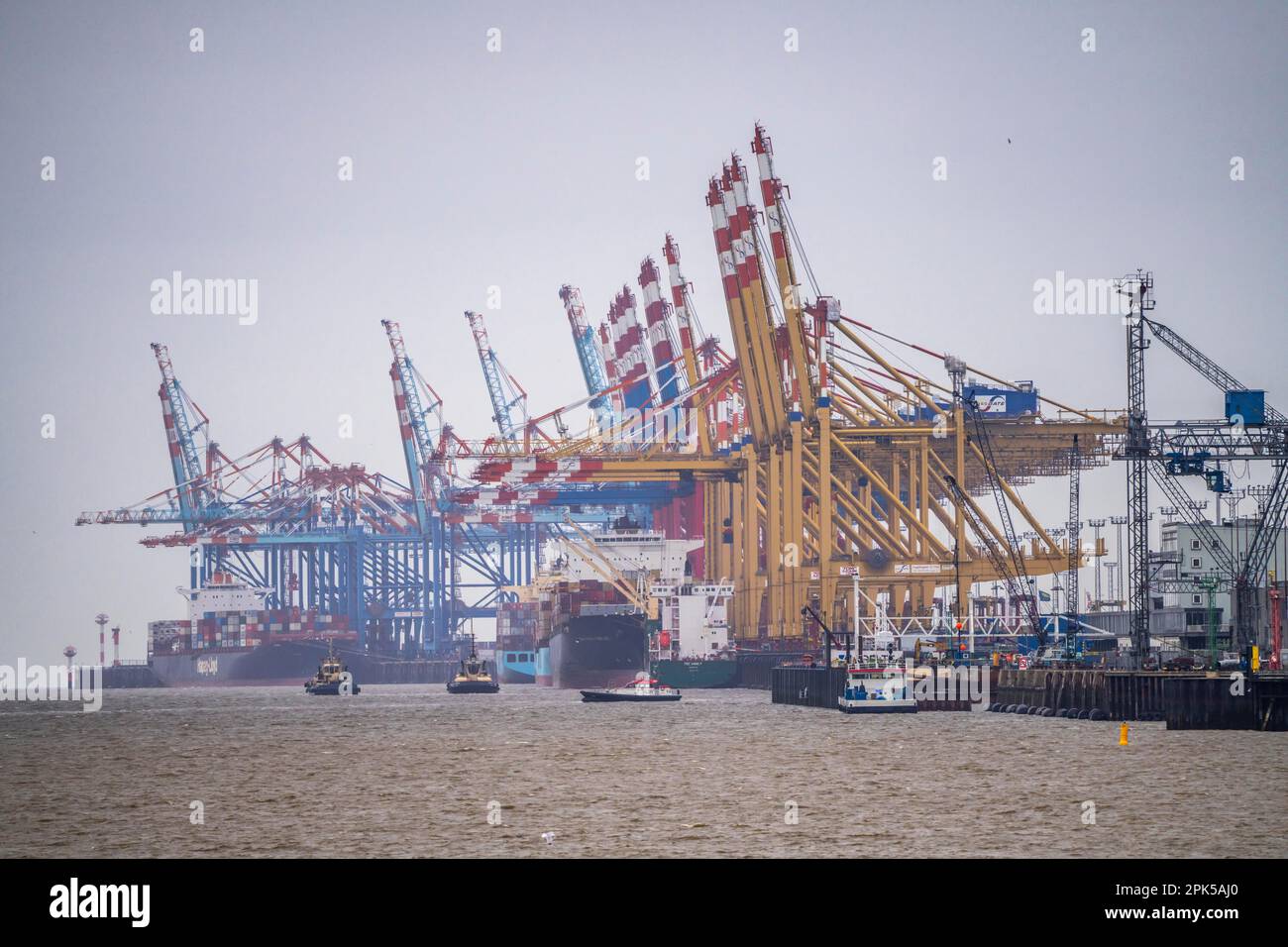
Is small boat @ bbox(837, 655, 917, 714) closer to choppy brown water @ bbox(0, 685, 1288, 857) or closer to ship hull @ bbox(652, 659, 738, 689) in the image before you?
choppy brown water @ bbox(0, 685, 1288, 857)

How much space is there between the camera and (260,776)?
55594 mm

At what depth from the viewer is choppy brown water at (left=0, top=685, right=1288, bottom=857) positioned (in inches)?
1474

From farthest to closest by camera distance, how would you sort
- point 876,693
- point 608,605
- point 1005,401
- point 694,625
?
point 608,605 < point 694,625 < point 1005,401 < point 876,693

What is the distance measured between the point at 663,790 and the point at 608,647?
92737 mm

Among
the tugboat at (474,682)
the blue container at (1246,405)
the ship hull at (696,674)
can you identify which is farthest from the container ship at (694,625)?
the blue container at (1246,405)

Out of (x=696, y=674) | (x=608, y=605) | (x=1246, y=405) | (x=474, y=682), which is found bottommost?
(x=474, y=682)

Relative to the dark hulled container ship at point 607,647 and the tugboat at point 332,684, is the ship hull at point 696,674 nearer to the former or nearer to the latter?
the dark hulled container ship at point 607,647

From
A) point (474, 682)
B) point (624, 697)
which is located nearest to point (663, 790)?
point (624, 697)

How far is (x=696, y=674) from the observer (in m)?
135

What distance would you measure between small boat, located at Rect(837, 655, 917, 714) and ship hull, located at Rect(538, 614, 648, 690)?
51.4 meters

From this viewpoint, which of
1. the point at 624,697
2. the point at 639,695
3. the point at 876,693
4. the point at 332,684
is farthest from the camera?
the point at 332,684

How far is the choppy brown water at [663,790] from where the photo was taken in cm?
3744

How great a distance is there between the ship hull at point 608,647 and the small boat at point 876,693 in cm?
5141

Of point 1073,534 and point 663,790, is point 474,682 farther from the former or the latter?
point 663,790
